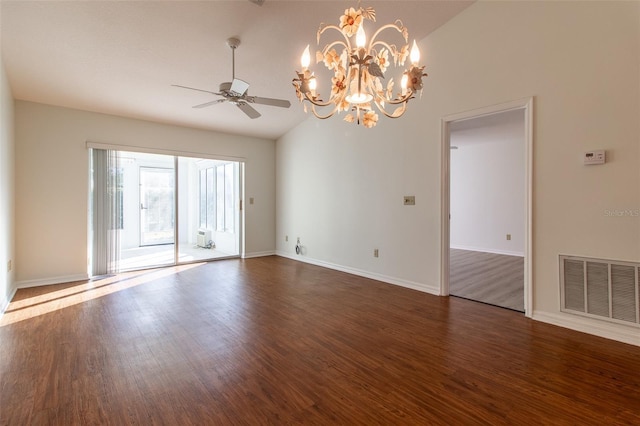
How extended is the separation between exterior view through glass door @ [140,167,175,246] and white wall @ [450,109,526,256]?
7145 mm

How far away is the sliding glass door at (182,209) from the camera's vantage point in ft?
23.3

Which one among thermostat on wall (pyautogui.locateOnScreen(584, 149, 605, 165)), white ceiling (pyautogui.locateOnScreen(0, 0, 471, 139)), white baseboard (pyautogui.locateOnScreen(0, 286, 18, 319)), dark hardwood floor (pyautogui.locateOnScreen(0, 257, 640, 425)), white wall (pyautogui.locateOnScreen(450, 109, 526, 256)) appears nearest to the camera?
dark hardwood floor (pyautogui.locateOnScreen(0, 257, 640, 425))

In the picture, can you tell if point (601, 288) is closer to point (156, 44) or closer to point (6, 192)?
point (156, 44)

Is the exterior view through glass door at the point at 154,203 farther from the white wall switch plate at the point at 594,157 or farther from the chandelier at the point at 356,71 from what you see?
the white wall switch plate at the point at 594,157

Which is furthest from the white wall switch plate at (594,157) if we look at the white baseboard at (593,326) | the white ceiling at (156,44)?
the white ceiling at (156,44)

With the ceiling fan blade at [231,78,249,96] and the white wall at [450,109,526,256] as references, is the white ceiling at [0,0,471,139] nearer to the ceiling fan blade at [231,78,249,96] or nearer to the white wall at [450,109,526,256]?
the ceiling fan blade at [231,78,249,96]

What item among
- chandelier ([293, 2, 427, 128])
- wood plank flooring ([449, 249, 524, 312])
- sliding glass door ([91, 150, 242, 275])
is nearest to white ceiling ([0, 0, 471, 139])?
chandelier ([293, 2, 427, 128])

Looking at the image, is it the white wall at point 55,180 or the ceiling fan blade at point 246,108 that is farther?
the white wall at point 55,180

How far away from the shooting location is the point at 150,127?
17.9 feet

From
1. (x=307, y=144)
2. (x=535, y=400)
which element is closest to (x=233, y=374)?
(x=535, y=400)

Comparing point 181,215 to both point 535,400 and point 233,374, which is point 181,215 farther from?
point 535,400

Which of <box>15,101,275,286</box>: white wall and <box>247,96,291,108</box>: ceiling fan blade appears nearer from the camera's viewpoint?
<box>247,96,291,108</box>: ceiling fan blade

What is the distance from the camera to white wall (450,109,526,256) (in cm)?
688

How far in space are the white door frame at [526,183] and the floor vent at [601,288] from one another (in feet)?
0.98
